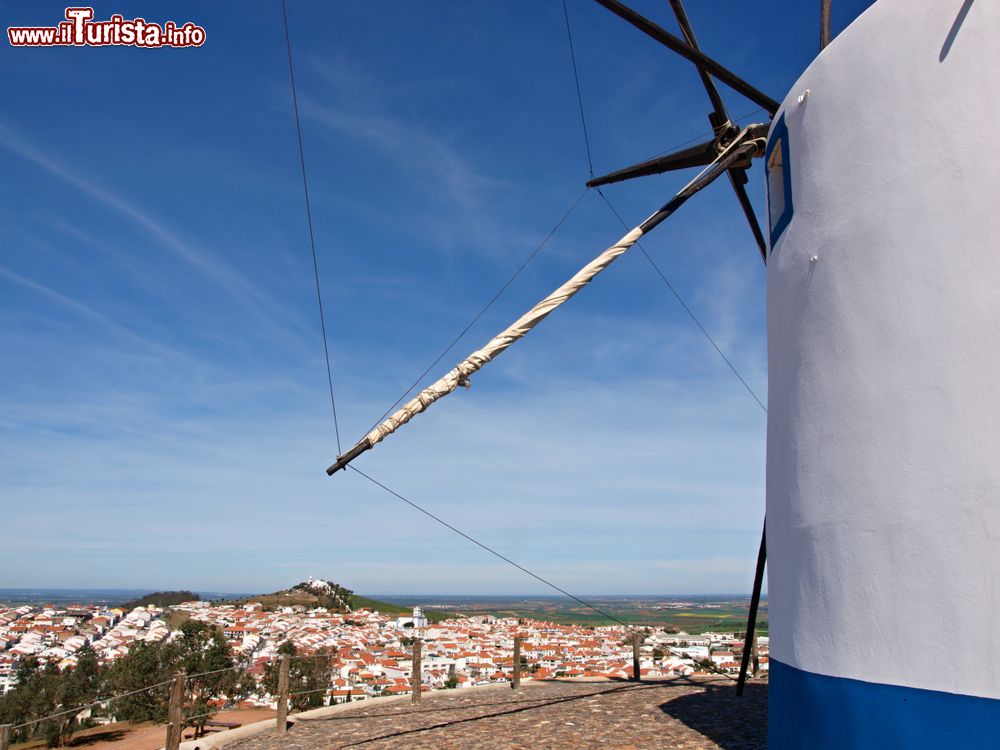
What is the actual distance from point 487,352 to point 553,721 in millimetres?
4796

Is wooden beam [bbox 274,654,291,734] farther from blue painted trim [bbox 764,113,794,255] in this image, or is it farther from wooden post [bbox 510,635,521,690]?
blue painted trim [bbox 764,113,794,255]

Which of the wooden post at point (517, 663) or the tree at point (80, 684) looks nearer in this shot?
the wooden post at point (517, 663)

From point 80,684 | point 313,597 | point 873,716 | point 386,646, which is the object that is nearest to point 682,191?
point 873,716

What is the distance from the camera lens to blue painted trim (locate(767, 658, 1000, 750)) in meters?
3.78

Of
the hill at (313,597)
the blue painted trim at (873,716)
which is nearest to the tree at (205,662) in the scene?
the blue painted trim at (873,716)

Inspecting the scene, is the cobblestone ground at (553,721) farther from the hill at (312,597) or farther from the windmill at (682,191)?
the hill at (312,597)

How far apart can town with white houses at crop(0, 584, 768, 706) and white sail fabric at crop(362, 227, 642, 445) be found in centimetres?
520

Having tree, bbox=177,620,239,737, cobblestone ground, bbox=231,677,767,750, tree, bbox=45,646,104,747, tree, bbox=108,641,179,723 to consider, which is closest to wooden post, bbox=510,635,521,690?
cobblestone ground, bbox=231,677,767,750

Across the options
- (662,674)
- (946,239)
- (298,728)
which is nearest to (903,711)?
(946,239)

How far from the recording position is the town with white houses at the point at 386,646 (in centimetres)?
1480

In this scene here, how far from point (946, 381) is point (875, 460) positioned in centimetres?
64

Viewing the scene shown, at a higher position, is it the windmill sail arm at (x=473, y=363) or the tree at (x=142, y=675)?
the windmill sail arm at (x=473, y=363)

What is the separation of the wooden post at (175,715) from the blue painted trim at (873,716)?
5764 millimetres

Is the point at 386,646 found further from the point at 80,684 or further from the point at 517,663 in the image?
the point at 80,684
